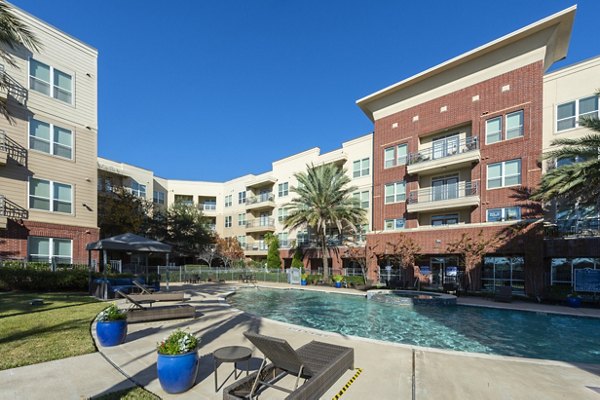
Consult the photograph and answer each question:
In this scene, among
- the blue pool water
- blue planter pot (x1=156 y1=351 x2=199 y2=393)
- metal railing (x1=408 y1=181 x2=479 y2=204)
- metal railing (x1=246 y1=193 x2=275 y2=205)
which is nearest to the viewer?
blue planter pot (x1=156 y1=351 x2=199 y2=393)

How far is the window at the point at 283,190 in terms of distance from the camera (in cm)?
4135

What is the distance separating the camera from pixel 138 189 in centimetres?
4228

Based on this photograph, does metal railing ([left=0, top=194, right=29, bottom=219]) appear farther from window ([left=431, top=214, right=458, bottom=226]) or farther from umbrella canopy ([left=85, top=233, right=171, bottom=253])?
window ([left=431, top=214, right=458, bottom=226])

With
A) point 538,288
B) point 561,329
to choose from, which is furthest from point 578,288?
point 561,329

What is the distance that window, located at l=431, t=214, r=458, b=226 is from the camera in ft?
83.0

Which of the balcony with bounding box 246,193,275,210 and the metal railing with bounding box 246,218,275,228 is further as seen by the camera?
the balcony with bounding box 246,193,275,210

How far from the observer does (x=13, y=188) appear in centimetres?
1844

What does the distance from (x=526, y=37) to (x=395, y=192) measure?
46.4ft

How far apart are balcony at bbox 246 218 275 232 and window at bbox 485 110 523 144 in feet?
86.9

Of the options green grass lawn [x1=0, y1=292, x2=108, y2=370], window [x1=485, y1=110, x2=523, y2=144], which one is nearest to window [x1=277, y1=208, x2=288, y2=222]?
window [x1=485, y1=110, x2=523, y2=144]

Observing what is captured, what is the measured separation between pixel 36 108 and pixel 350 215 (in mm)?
24040

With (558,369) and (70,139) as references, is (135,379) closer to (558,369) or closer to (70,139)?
(558,369)

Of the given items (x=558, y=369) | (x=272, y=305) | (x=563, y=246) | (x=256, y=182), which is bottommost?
(x=272, y=305)

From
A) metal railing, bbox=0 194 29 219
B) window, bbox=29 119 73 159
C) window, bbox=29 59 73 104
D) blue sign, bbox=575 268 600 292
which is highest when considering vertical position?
window, bbox=29 59 73 104
